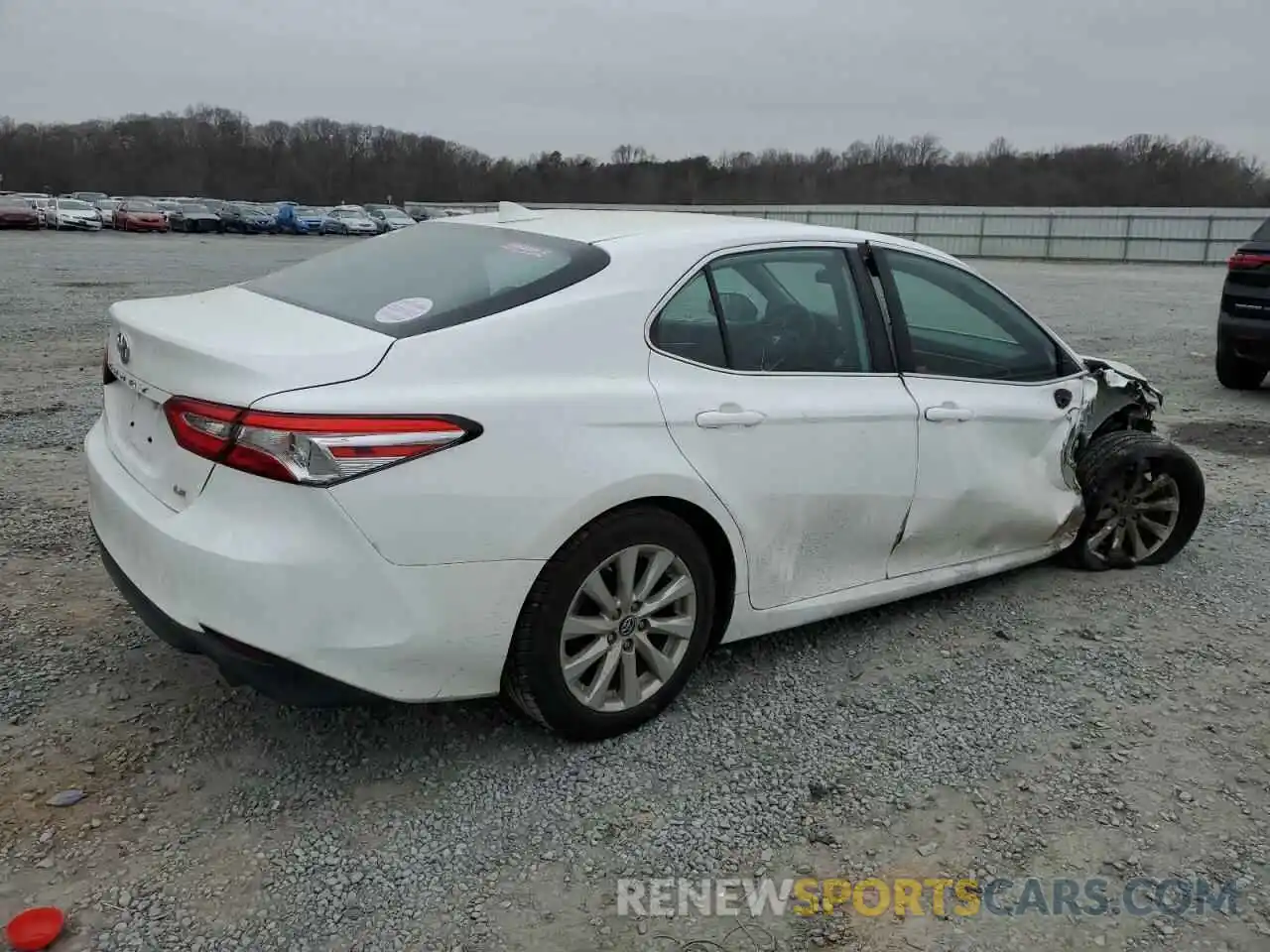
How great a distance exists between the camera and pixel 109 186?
3489 inches

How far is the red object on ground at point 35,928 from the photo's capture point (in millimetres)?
2234

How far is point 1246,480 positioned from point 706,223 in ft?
15.1

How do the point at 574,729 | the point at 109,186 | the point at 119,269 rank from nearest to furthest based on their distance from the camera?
the point at 574,729 < the point at 119,269 < the point at 109,186

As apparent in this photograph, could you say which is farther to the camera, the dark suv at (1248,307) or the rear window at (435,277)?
the dark suv at (1248,307)

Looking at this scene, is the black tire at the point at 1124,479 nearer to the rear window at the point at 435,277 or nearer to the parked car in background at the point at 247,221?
the rear window at the point at 435,277

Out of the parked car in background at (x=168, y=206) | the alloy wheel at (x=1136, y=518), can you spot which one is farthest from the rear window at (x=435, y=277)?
the parked car in background at (x=168, y=206)

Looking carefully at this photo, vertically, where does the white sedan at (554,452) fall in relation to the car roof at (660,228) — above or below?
below

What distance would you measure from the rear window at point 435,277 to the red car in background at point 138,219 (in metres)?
44.0

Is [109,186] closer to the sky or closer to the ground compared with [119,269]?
closer to the sky

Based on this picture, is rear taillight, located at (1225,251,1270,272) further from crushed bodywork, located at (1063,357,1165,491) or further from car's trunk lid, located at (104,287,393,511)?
car's trunk lid, located at (104,287,393,511)

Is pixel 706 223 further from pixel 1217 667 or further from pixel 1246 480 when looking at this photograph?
pixel 1246 480

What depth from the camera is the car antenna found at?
3764 mm

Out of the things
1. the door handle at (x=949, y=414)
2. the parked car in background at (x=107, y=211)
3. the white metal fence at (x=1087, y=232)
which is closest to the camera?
the door handle at (x=949, y=414)

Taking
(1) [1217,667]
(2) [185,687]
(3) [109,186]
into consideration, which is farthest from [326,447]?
(3) [109,186]
